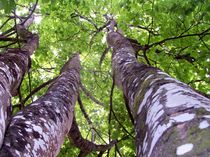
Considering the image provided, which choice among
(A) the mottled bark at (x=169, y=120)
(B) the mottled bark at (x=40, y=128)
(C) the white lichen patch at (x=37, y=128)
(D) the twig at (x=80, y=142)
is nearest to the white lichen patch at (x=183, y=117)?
(A) the mottled bark at (x=169, y=120)

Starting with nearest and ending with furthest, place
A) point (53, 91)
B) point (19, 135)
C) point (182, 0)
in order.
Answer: point (19, 135) < point (53, 91) < point (182, 0)

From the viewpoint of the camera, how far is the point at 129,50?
190 inches

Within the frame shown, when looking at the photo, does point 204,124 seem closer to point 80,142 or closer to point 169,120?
point 169,120

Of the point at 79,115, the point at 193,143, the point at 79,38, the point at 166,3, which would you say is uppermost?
the point at 166,3

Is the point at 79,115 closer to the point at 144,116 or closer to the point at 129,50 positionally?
the point at 129,50

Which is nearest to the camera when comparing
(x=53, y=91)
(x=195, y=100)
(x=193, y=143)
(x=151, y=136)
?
(x=193, y=143)

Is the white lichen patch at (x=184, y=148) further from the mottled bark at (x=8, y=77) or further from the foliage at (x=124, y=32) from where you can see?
the foliage at (x=124, y=32)

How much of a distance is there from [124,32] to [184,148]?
825 cm

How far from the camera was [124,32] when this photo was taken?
923 centimetres

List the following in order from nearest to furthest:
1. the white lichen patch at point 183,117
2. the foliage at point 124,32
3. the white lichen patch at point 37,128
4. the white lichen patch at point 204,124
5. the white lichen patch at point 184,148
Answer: the white lichen patch at point 184,148
the white lichen patch at point 204,124
the white lichen patch at point 183,117
the white lichen patch at point 37,128
the foliage at point 124,32

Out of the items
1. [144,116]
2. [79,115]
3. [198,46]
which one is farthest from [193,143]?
[79,115]

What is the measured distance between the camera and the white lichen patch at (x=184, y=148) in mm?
1120

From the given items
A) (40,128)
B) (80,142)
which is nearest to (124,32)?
(80,142)

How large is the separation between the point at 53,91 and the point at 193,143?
296 cm
